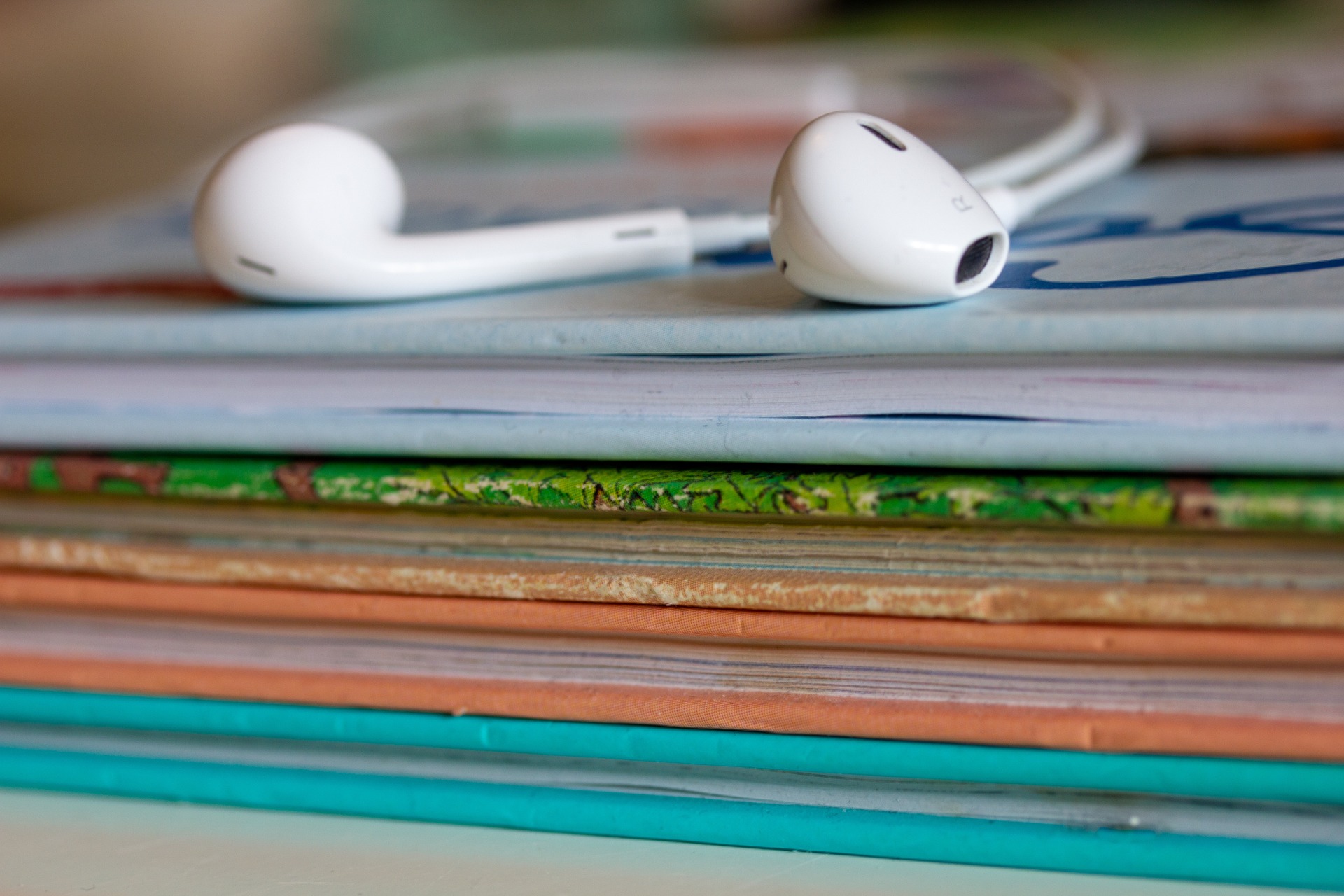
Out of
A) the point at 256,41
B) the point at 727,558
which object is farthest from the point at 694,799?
the point at 256,41

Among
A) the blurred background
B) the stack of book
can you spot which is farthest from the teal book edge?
the blurred background

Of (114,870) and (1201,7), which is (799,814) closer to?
(114,870)

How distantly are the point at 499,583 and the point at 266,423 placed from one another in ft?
0.27

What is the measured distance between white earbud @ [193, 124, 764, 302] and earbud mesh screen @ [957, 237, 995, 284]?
105 mm

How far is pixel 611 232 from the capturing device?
0.39m

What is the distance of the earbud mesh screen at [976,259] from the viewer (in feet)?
1.05

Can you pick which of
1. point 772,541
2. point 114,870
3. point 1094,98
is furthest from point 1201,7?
point 114,870

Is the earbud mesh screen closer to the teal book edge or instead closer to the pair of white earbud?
the pair of white earbud

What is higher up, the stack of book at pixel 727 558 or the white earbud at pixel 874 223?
the white earbud at pixel 874 223

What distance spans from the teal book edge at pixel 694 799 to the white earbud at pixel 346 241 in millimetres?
123

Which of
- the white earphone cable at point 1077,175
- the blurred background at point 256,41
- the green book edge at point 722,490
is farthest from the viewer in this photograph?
the blurred background at point 256,41

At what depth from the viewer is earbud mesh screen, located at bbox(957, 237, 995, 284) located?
1.05 ft

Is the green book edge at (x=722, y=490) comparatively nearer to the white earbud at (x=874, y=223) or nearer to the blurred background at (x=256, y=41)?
the white earbud at (x=874, y=223)

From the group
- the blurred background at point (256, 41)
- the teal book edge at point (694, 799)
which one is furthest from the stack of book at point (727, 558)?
the blurred background at point (256, 41)
